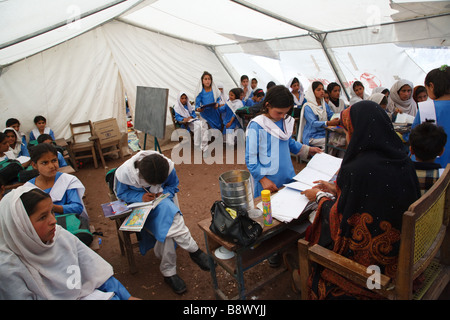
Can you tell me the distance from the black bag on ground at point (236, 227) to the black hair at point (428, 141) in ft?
4.47

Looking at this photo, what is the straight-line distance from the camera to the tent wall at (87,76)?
6484 millimetres

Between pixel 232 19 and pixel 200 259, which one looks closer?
pixel 200 259

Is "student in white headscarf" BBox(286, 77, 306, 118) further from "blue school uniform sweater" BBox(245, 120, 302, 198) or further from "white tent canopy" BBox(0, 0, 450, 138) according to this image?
"blue school uniform sweater" BBox(245, 120, 302, 198)

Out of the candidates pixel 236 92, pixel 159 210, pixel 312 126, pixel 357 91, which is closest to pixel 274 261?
pixel 159 210

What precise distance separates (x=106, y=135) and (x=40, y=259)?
227 inches

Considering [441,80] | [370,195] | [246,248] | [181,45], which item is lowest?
[246,248]

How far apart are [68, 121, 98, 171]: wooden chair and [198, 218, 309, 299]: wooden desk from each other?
5.43m

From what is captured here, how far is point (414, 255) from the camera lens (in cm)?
141

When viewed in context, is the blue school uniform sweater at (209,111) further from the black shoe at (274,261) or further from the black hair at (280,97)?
the black shoe at (274,261)

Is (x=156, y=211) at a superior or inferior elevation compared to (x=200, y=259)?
superior

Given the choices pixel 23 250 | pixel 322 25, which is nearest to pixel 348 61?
pixel 322 25

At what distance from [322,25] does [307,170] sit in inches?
186

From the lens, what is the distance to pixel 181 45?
9.20 metres

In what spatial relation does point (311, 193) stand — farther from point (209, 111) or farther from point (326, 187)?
point (209, 111)
